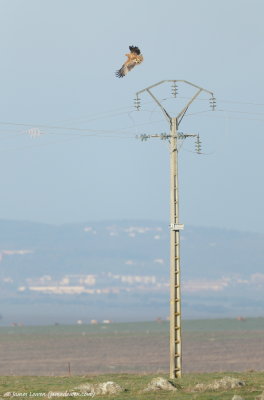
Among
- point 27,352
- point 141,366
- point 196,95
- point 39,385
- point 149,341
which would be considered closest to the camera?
point 39,385

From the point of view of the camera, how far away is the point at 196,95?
5075cm

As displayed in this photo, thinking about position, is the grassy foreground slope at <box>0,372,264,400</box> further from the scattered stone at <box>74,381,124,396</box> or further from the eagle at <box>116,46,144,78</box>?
the eagle at <box>116,46,144,78</box>

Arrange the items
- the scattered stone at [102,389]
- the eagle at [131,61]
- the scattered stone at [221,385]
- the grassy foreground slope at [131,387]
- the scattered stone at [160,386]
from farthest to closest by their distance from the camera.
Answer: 1. the eagle at [131,61]
2. the scattered stone at [221,385]
3. the scattered stone at [160,386]
4. the scattered stone at [102,389]
5. the grassy foreground slope at [131,387]

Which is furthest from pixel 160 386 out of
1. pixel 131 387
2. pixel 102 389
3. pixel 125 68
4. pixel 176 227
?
pixel 125 68

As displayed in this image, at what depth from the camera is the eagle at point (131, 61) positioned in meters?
47.5

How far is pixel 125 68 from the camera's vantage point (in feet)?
157

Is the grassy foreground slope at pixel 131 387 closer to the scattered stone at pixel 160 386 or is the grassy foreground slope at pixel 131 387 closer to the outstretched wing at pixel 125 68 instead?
the scattered stone at pixel 160 386

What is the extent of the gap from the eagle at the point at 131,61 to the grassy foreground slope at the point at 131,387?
40.3 feet

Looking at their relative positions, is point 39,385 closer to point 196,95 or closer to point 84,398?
point 84,398

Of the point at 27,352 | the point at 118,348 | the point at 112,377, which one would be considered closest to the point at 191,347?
the point at 118,348

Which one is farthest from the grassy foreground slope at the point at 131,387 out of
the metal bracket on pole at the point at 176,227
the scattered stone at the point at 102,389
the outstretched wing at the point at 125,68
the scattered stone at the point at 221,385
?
the outstretched wing at the point at 125,68

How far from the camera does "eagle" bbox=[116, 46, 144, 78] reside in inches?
1869

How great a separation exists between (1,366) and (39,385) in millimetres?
67701

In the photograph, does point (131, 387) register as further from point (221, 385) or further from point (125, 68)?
point (125, 68)
